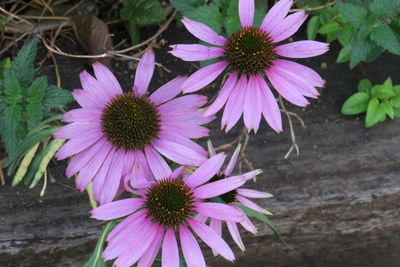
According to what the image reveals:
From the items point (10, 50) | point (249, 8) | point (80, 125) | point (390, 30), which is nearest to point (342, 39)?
point (390, 30)

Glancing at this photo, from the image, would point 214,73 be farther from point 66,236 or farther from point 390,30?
point 66,236

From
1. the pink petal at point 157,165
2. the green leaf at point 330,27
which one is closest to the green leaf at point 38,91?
the pink petal at point 157,165

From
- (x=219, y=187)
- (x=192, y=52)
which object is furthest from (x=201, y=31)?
(x=219, y=187)

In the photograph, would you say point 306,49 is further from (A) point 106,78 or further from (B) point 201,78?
(A) point 106,78

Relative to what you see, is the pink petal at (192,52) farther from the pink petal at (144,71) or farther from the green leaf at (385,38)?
the green leaf at (385,38)

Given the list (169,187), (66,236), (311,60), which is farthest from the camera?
(311,60)

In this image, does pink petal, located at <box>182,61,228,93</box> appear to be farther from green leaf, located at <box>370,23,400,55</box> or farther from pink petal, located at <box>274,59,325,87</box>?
green leaf, located at <box>370,23,400,55</box>
